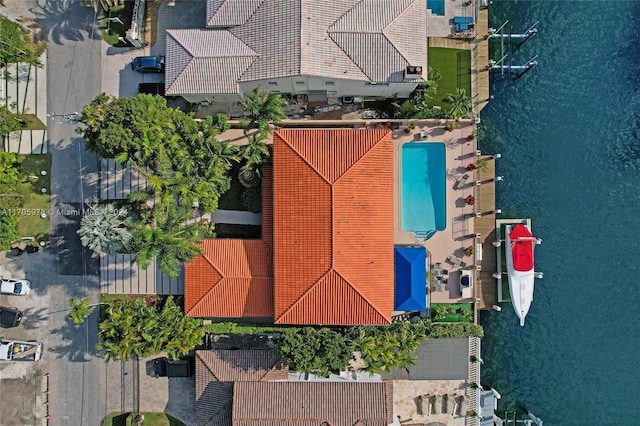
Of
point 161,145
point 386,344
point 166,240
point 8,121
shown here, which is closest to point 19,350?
point 8,121

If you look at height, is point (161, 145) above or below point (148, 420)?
above

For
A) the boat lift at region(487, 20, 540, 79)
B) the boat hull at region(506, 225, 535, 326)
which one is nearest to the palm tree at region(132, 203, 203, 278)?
the boat hull at region(506, 225, 535, 326)

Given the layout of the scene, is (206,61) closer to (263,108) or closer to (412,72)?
(263,108)

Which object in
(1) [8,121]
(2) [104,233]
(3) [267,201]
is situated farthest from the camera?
(1) [8,121]

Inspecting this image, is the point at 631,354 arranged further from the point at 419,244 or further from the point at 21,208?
the point at 21,208

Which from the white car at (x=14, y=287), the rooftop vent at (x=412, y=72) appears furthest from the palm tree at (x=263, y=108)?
the white car at (x=14, y=287)

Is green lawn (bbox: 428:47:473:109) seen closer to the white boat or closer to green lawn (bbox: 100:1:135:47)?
the white boat

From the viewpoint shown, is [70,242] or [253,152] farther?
[70,242]
